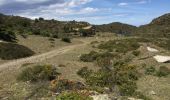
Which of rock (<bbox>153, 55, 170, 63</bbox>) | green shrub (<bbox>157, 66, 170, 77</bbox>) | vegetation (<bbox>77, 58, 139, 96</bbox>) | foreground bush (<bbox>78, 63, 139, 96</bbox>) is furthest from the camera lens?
rock (<bbox>153, 55, 170, 63</bbox>)

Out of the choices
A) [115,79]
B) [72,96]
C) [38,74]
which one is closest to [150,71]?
[115,79]

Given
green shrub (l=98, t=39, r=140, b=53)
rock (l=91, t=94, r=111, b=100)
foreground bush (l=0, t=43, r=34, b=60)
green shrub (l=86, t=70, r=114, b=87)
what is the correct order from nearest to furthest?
rock (l=91, t=94, r=111, b=100)
green shrub (l=86, t=70, r=114, b=87)
foreground bush (l=0, t=43, r=34, b=60)
green shrub (l=98, t=39, r=140, b=53)

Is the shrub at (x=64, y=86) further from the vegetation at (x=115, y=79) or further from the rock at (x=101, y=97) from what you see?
the vegetation at (x=115, y=79)

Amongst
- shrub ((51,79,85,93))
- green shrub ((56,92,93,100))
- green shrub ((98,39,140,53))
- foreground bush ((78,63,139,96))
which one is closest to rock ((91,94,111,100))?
green shrub ((56,92,93,100))

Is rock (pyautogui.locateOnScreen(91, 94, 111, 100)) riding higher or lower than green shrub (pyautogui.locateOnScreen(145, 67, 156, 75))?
higher

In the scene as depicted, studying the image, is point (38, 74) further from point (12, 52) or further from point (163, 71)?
point (12, 52)

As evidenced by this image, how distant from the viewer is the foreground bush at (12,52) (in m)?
39.4

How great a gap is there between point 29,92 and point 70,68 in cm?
1011

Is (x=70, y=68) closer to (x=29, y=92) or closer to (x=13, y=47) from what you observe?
(x=29, y=92)

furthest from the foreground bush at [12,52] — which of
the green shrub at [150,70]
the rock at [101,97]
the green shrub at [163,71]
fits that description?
the rock at [101,97]

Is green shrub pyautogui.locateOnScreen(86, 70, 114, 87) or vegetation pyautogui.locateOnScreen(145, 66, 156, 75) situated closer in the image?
green shrub pyautogui.locateOnScreen(86, 70, 114, 87)

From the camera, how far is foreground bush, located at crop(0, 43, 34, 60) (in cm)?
3938

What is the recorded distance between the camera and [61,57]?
3672cm

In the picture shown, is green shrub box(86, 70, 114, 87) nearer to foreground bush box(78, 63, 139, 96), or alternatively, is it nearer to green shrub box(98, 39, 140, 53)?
foreground bush box(78, 63, 139, 96)
